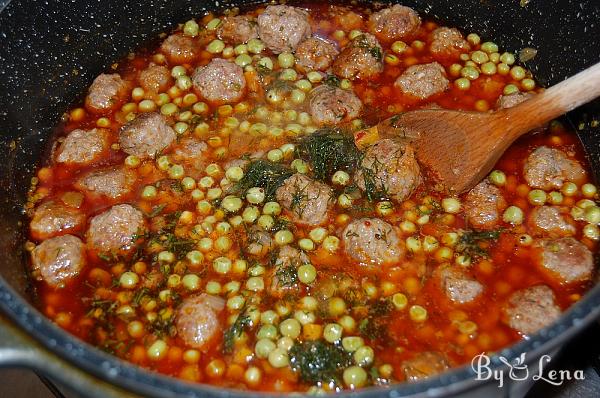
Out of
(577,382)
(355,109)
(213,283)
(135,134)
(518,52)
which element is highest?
(518,52)

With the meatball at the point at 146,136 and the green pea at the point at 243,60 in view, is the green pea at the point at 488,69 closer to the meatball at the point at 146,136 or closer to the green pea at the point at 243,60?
the green pea at the point at 243,60

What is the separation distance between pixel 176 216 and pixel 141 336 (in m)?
0.90

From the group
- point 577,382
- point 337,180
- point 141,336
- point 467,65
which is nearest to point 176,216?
point 141,336

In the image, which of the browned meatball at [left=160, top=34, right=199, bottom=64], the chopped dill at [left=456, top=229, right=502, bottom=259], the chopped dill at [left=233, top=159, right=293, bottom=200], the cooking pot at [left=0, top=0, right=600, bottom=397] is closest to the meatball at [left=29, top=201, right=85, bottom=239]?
the cooking pot at [left=0, top=0, right=600, bottom=397]

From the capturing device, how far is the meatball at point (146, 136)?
14.9ft

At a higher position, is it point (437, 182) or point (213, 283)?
point (437, 182)

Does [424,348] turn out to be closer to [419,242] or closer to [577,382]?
[419,242]

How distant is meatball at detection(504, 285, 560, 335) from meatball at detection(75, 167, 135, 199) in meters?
2.72

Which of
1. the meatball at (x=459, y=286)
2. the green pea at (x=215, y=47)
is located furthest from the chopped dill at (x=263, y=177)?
the green pea at (x=215, y=47)

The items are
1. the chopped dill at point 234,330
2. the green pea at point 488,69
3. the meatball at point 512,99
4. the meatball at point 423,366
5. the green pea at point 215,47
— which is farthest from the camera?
the green pea at point 215,47

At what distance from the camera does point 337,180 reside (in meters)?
4.46

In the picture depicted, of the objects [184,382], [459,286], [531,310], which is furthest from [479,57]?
[184,382]

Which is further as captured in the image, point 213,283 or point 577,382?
point 577,382

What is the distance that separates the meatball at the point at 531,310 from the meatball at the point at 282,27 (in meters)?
2.76
